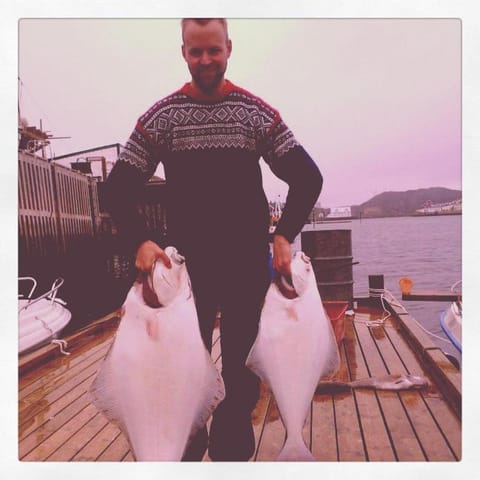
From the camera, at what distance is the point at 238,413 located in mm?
2293

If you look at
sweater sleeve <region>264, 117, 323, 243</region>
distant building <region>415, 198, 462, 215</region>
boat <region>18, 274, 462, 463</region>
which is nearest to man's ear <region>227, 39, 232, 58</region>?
sweater sleeve <region>264, 117, 323, 243</region>

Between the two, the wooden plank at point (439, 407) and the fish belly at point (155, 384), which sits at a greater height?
the fish belly at point (155, 384)

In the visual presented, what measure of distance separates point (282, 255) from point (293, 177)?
1.09 feet

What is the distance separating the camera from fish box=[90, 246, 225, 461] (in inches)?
79.7

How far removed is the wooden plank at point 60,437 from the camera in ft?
8.38

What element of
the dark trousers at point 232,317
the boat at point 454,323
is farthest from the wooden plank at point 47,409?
the boat at point 454,323

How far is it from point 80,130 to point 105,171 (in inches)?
12.1

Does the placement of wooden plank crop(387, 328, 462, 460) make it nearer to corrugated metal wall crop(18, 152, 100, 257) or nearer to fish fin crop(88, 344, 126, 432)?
fish fin crop(88, 344, 126, 432)

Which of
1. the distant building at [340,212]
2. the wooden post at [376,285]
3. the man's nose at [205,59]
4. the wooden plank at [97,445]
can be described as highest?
the man's nose at [205,59]

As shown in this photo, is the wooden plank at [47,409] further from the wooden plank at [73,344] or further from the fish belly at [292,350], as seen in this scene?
the fish belly at [292,350]

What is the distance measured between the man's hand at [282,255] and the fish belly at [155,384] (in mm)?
378

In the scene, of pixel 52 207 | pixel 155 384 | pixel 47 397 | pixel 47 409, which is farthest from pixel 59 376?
pixel 155 384

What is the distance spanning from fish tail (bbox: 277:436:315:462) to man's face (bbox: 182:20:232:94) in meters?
1.44
